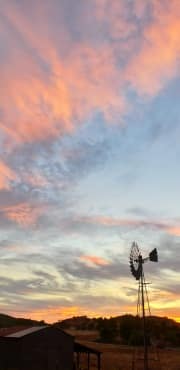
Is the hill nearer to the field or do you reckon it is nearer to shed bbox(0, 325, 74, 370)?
the field

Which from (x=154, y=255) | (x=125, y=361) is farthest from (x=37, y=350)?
(x=125, y=361)

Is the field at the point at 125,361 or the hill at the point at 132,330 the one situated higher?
the hill at the point at 132,330

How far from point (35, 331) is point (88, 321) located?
463 ft

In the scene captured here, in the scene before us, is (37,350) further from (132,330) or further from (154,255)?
(132,330)

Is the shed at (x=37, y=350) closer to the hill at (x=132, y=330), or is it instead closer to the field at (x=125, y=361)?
the field at (x=125, y=361)

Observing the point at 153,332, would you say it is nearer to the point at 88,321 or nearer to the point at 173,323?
the point at 173,323

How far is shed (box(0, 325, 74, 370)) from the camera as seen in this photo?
5522 cm

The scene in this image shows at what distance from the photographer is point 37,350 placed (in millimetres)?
57219

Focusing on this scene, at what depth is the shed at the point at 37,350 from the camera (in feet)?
181

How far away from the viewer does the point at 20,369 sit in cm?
5481

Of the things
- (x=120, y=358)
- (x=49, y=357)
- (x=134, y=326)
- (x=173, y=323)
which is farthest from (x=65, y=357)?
(x=173, y=323)

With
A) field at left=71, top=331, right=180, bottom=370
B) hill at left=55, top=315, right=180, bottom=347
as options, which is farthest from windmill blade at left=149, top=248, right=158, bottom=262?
hill at left=55, top=315, right=180, bottom=347

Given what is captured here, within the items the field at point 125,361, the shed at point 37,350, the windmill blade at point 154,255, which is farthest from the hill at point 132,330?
the windmill blade at point 154,255

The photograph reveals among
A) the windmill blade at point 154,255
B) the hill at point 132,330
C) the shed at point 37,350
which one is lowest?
the shed at point 37,350
